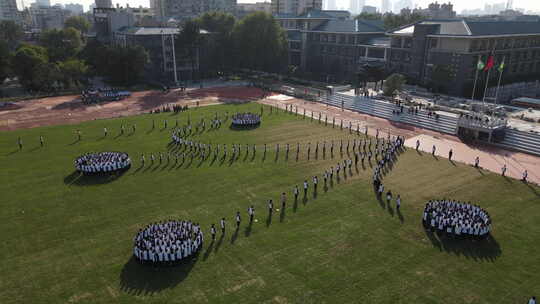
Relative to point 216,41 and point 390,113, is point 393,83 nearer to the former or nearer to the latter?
point 390,113

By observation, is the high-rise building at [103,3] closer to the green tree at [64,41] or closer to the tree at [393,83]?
the green tree at [64,41]

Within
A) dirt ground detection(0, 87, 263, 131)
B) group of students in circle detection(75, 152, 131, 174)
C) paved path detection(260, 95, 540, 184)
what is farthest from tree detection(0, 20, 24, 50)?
group of students in circle detection(75, 152, 131, 174)

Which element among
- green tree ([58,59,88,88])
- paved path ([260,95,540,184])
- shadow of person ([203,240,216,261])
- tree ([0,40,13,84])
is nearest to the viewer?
shadow of person ([203,240,216,261])

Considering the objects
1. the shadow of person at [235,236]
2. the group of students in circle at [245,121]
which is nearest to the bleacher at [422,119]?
the group of students in circle at [245,121]

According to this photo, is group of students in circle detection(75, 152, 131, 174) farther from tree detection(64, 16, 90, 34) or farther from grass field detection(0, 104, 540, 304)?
tree detection(64, 16, 90, 34)

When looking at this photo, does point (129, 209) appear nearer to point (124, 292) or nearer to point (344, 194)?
point (124, 292)

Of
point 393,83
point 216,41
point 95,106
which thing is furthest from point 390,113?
point 216,41

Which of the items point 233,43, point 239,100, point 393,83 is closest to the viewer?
point 393,83
